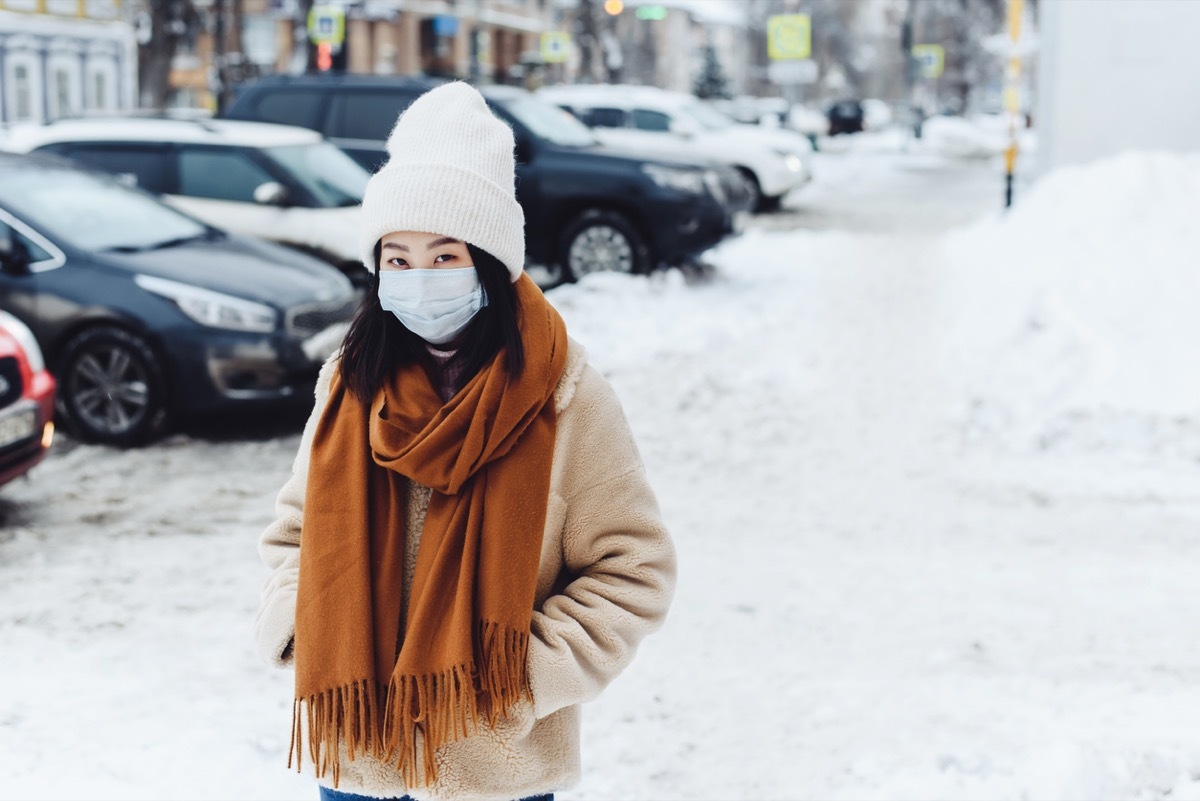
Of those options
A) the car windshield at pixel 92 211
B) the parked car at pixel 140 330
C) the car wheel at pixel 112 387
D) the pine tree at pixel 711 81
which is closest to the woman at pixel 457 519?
the parked car at pixel 140 330

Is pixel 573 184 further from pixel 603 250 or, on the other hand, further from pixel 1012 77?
pixel 1012 77

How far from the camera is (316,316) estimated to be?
8.09 m

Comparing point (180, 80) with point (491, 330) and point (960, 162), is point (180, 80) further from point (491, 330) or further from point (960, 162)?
point (491, 330)

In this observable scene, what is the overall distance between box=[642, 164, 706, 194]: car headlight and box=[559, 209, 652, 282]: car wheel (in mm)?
469

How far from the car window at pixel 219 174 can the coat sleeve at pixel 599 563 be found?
8486 millimetres

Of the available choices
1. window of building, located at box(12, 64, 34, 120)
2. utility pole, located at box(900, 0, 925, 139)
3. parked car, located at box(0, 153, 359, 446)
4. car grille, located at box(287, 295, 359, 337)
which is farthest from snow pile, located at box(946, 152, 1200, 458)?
utility pole, located at box(900, 0, 925, 139)

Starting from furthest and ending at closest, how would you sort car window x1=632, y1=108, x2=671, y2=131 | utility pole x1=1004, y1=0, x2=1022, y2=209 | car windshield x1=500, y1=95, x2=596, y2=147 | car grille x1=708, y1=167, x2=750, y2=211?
1. car window x1=632, y1=108, x2=671, y2=131
2. utility pole x1=1004, y1=0, x2=1022, y2=209
3. car windshield x1=500, y1=95, x2=596, y2=147
4. car grille x1=708, y1=167, x2=750, y2=211

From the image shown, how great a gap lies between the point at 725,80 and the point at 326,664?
69.0 m

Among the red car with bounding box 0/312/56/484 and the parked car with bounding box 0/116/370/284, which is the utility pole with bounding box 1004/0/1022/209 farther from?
the red car with bounding box 0/312/56/484

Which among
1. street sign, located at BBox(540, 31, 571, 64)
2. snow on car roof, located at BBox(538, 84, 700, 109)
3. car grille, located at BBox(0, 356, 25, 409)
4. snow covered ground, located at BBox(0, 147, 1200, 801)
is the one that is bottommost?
snow covered ground, located at BBox(0, 147, 1200, 801)

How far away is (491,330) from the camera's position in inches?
88.0

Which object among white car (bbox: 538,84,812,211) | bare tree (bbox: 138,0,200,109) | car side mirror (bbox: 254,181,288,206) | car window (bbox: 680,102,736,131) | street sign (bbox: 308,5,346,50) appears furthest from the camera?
bare tree (bbox: 138,0,200,109)

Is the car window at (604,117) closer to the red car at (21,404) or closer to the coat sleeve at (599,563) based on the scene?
the red car at (21,404)

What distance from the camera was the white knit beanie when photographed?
2.17 m
